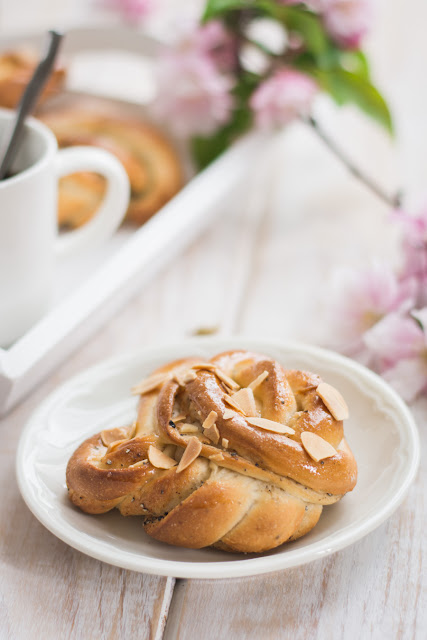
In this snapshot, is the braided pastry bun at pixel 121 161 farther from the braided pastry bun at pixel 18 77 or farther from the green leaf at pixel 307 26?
the green leaf at pixel 307 26

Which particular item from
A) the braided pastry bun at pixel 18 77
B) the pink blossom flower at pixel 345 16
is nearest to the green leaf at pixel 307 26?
the pink blossom flower at pixel 345 16

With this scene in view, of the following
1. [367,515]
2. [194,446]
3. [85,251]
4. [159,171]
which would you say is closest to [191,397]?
[194,446]

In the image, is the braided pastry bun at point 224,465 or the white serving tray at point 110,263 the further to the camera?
the white serving tray at point 110,263

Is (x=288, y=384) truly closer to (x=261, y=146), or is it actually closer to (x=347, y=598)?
(x=347, y=598)

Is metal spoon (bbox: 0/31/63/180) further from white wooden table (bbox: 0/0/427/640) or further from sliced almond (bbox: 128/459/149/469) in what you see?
sliced almond (bbox: 128/459/149/469)

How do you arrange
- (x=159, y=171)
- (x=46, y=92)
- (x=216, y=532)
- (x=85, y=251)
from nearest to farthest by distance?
(x=216, y=532), (x=85, y=251), (x=159, y=171), (x=46, y=92)

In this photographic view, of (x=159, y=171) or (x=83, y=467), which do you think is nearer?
(x=83, y=467)

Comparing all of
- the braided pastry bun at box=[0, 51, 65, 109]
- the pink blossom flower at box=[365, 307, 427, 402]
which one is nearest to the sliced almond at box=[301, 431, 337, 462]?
the pink blossom flower at box=[365, 307, 427, 402]
